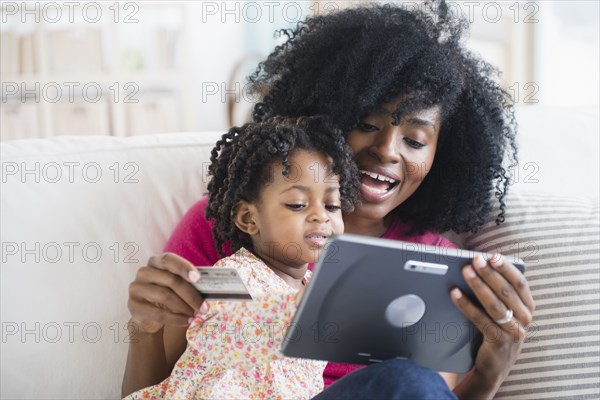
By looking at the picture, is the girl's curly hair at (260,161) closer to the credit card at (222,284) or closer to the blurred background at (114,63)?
the credit card at (222,284)

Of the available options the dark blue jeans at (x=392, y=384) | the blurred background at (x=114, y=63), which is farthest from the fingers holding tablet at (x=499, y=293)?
the blurred background at (x=114, y=63)

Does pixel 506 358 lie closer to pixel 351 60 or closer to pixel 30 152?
pixel 351 60

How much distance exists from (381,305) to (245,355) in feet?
0.73

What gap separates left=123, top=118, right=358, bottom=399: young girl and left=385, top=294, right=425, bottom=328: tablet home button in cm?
14

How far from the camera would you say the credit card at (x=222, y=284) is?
40.8 inches

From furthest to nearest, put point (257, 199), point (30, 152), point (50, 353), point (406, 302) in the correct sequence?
point (30, 152), point (50, 353), point (257, 199), point (406, 302)

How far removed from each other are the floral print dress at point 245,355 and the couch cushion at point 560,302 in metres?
0.43

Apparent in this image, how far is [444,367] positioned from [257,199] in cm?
42

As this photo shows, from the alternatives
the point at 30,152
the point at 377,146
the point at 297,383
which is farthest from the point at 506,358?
the point at 30,152

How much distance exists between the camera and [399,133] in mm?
1481

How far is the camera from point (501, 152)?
164 centimetres

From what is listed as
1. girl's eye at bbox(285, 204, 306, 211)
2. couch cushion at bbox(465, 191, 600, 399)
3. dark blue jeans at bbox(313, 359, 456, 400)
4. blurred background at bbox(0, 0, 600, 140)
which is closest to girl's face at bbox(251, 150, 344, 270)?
girl's eye at bbox(285, 204, 306, 211)

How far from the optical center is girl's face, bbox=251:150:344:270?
4.22ft

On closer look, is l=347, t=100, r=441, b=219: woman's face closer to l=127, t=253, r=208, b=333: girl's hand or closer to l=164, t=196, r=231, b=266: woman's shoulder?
l=164, t=196, r=231, b=266: woman's shoulder
